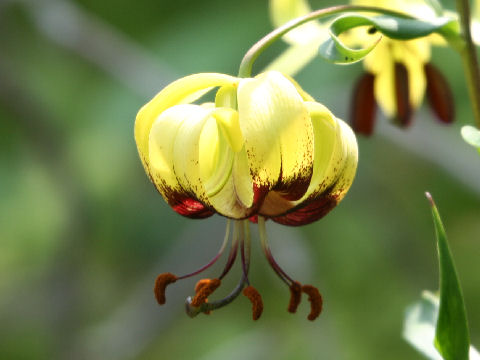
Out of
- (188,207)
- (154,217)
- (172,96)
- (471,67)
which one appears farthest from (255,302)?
(154,217)

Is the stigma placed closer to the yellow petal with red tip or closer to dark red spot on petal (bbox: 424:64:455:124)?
the yellow petal with red tip

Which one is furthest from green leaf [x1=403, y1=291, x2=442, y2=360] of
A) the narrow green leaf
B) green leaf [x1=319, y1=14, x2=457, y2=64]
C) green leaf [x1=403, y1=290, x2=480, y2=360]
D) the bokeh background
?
the bokeh background

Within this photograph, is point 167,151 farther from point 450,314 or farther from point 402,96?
point 402,96

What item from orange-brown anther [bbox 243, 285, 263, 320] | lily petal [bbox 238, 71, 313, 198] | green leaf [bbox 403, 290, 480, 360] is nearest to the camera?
lily petal [bbox 238, 71, 313, 198]

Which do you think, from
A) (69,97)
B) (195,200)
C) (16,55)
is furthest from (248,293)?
(69,97)

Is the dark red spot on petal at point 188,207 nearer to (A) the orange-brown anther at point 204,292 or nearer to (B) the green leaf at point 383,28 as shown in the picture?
(A) the orange-brown anther at point 204,292
